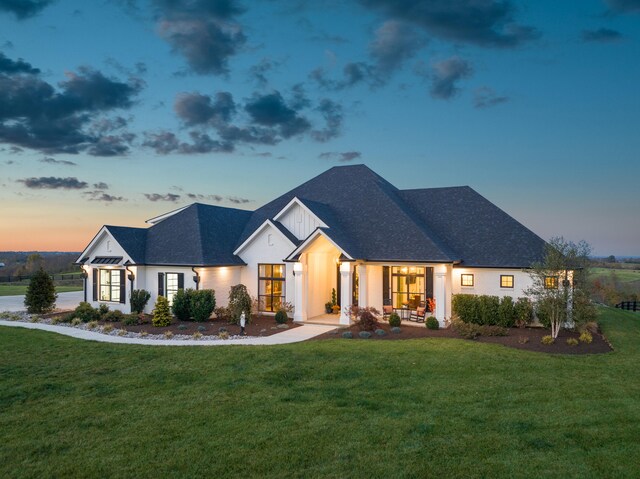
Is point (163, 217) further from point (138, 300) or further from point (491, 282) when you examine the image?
point (491, 282)

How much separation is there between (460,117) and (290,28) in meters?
10.6

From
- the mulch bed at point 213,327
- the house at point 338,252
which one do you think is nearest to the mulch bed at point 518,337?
the house at point 338,252

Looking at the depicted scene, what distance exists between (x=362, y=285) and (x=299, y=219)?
4.90m

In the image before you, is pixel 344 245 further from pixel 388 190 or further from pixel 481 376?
pixel 481 376

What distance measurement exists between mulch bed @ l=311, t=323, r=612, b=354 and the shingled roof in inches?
123

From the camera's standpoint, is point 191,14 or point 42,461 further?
point 191,14

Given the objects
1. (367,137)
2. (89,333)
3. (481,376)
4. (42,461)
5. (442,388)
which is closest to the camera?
(42,461)

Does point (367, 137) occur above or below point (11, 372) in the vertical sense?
above

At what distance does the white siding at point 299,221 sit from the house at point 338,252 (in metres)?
0.06

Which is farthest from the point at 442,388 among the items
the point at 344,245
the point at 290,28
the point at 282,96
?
the point at 282,96

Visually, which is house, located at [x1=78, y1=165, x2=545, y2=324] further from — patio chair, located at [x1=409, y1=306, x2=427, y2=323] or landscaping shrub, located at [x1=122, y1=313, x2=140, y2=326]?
landscaping shrub, located at [x1=122, y1=313, x2=140, y2=326]

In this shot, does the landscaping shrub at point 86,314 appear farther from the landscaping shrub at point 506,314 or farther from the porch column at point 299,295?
the landscaping shrub at point 506,314

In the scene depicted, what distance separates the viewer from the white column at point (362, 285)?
64.4 ft

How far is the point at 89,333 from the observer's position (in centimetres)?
1636
